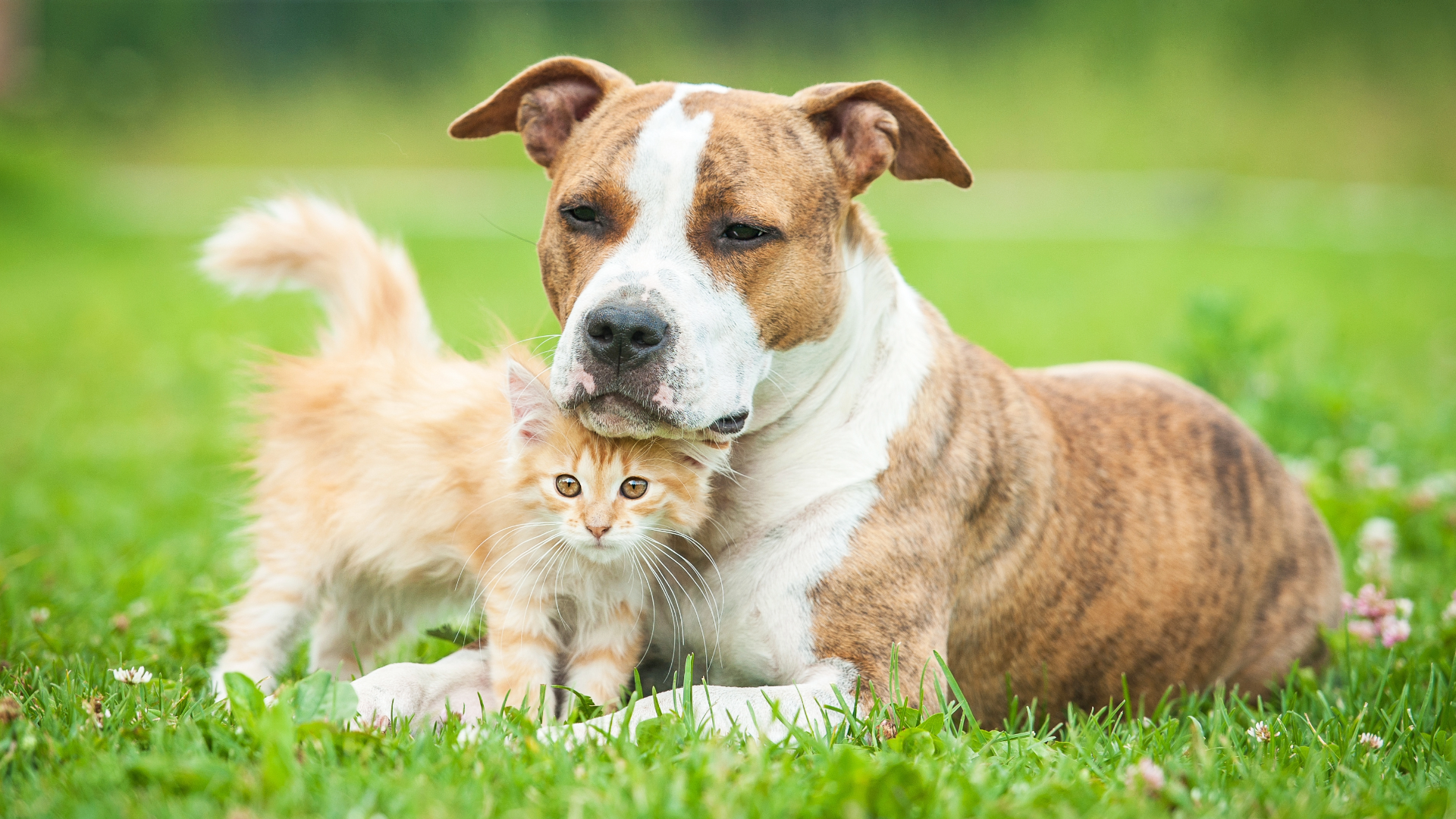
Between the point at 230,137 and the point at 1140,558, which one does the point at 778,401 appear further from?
the point at 230,137

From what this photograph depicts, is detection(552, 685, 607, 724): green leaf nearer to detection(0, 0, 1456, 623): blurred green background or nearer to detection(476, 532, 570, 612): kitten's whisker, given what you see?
detection(476, 532, 570, 612): kitten's whisker

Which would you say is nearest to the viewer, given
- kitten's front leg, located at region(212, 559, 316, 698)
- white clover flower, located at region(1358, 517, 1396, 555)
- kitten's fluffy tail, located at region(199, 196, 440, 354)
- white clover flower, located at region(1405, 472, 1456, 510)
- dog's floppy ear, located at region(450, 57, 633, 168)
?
kitten's front leg, located at region(212, 559, 316, 698)

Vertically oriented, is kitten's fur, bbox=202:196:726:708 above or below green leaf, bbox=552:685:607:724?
above

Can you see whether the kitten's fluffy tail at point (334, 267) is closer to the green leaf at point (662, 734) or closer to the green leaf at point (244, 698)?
the green leaf at point (244, 698)

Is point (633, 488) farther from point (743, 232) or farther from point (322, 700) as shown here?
point (322, 700)

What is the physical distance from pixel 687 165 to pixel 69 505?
3724 millimetres

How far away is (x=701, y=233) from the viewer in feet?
10.4

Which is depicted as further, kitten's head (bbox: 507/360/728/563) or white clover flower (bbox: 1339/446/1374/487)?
white clover flower (bbox: 1339/446/1374/487)

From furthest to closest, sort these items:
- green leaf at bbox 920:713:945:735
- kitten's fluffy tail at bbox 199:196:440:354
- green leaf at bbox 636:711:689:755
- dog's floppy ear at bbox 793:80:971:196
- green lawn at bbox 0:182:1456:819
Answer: kitten's fluffy tail at bbox 199:196:440:354
dog's floppy ear at bbox 793:80:971:196
green leaf at bbox 920:713:945:735
green leaf at bbox 636:711:689:755
green lawn at bbox 0:182:1456:819

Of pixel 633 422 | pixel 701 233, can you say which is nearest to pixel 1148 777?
pixel 633 422

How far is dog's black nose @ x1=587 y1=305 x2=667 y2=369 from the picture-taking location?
9.68 ft

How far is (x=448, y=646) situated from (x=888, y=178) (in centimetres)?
1793

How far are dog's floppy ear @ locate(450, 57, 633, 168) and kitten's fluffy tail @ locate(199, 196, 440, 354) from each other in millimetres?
506

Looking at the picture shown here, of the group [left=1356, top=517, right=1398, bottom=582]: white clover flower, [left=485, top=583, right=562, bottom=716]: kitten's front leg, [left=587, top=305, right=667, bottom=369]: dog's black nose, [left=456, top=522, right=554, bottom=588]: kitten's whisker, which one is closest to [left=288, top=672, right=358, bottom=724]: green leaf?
[left=485, top=583, right=562, bottom=716]: kitten's front leg
